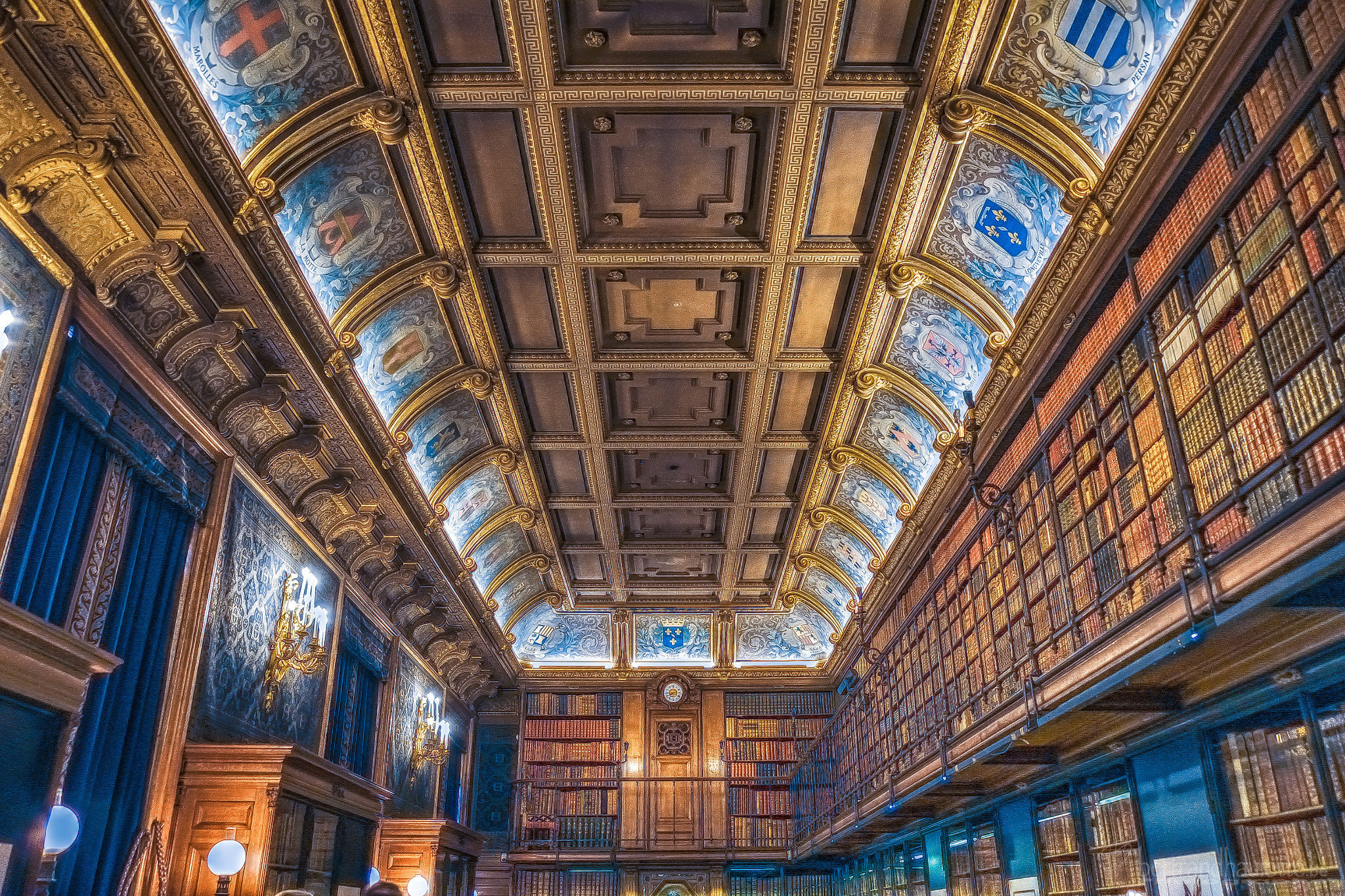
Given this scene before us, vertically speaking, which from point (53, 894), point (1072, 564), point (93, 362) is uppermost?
point (93, 362)

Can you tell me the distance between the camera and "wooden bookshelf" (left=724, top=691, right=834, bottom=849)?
59.8ft

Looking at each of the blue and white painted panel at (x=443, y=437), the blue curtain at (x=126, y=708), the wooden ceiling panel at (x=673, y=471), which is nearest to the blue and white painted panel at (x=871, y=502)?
the wooden ceiling panel at (x=673, y=471)

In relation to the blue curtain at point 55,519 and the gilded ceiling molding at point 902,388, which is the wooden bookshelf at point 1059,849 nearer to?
the gilded ceiling molding at point 902,388

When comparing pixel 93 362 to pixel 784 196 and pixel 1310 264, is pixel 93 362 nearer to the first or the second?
pixel 784 196

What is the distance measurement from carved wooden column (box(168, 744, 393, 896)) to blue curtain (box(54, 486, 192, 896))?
1.62 feet

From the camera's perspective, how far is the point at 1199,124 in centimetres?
545

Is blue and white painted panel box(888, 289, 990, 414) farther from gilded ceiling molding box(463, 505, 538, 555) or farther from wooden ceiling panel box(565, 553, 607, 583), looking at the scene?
wooden ceiling panel box(565, 553, 607, 583)

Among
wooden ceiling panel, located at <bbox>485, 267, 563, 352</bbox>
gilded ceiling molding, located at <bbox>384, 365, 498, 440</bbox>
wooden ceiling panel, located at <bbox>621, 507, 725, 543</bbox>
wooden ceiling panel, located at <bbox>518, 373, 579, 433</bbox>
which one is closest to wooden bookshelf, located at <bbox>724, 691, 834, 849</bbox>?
wooden ceiling panel, located at <bbox>621, 507, 725, 543</bbox>

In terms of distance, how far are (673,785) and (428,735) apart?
17.3 ft

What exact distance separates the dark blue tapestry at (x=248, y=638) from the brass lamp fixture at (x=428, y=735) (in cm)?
467

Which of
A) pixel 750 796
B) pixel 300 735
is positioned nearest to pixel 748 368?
pixel 300 735

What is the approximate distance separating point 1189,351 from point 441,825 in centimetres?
1137

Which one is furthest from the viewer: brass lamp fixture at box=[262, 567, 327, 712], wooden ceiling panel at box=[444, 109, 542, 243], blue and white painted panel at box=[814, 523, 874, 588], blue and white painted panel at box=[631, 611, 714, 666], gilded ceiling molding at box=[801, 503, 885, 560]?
blue and white painted panel at box=[631, 611, 714, 666]

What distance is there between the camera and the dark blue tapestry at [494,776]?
1838cm
